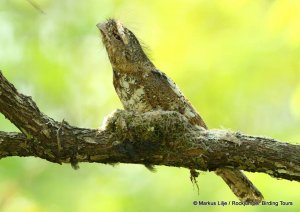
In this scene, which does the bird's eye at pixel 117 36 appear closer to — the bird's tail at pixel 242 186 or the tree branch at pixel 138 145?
the tree branch at pixel 138 145

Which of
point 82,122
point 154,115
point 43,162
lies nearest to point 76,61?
point 82,122

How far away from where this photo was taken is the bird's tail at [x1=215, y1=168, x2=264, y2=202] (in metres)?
4.30

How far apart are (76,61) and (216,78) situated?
2.08m

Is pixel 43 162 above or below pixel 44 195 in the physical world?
above

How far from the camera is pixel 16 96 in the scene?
3.73m

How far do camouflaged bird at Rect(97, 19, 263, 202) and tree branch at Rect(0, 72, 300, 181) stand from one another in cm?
77

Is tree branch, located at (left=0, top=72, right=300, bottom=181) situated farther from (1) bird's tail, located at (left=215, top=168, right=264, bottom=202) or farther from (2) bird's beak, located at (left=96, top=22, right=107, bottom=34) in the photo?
(2) bird's beak, located at (left=96, top=22, right=107, bottom=34)

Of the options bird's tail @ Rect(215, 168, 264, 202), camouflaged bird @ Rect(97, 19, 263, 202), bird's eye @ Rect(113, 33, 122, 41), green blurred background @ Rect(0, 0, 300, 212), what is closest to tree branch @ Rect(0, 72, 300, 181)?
bird's tail @ Rect(215, 168, 264, 202)

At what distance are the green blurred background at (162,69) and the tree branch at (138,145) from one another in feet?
4.82

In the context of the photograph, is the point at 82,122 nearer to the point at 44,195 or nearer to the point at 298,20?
the point at 44,195

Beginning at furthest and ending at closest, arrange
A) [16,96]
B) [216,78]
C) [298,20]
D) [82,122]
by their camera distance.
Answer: [82,122]
[216,78]
[298,20]
[16,96]

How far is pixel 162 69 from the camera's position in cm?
711

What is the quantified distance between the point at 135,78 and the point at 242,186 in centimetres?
124

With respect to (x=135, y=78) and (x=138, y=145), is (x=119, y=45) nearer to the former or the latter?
(x=135, y=78)
